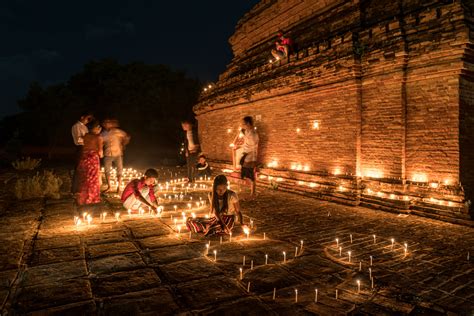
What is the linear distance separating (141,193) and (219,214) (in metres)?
2.27

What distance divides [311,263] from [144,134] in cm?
3143

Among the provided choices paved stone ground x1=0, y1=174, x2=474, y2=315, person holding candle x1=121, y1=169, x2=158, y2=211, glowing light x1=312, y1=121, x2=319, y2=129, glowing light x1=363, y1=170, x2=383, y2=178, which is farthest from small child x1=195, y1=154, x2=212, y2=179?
glowing light x1=363, y1=170, x2=383, y2=178

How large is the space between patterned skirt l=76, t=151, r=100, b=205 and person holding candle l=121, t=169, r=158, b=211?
713 mm

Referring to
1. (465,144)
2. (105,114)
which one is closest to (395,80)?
(465,144)

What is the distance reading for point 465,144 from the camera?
679 centimetres

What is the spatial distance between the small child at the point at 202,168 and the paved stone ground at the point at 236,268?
670cm

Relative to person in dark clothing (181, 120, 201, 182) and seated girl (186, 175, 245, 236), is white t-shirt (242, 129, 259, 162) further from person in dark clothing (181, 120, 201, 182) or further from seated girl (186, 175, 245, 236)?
seated girl (186, 175, 245, 236)

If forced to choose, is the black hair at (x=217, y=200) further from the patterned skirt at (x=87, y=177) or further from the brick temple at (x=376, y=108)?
the brick temple at (x=376, y=108)

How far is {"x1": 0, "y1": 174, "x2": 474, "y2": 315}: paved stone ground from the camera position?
10.6 ft

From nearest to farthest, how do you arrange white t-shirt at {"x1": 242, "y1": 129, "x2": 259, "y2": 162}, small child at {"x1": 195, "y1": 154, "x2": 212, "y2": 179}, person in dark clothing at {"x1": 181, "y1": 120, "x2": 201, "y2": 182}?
white t-shirt at {"x1": 242, "y1": 129, "x2": 259, "y2": 162}
person in dark clothing at {"x1": 181, "y1": 120, "x2": 201, "y2": 182}
small child at {"x1": 195, "y1": 154, "x2": 212, "y2": 179}

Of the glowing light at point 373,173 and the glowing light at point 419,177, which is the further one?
the glowing light at point 373,173

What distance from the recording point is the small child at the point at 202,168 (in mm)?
13472

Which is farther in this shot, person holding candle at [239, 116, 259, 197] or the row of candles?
person holding candle at [239, 116, 259, 197]

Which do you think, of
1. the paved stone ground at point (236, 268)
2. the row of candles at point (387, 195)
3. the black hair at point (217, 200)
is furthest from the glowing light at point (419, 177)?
the black hair at point (217, 200)
